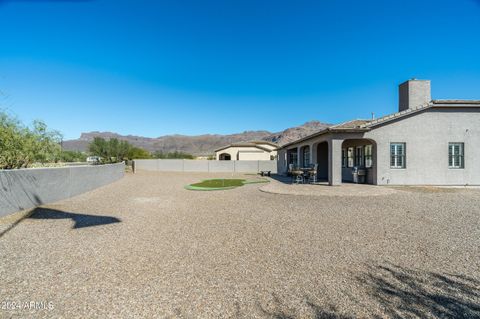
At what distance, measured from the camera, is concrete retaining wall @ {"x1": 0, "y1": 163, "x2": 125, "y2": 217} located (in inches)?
287

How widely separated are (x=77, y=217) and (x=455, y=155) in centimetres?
1834

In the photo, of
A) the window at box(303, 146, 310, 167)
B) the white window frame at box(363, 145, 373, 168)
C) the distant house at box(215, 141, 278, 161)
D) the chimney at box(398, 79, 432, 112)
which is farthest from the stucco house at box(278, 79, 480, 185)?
the distant house at box(215, 141, 278, 161)

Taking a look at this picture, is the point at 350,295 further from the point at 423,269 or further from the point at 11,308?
the point at 11,308

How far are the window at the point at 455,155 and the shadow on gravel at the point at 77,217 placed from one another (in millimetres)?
16898

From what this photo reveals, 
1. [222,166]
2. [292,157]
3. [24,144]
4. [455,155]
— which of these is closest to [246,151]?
[222,166]

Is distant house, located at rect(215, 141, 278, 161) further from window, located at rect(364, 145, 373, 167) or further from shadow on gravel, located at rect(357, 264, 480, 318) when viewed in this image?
shadow on gravel, located at rect(357, 264, 480, 318)

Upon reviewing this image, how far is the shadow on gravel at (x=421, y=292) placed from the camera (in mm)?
2717

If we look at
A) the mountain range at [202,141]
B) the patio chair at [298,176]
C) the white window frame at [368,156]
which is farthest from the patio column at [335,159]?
the mountain range at [202,141]

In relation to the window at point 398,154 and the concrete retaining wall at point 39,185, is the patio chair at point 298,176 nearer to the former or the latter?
the window at point 398,154

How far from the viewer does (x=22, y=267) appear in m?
3.94

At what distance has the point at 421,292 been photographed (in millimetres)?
3094

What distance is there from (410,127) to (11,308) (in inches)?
661

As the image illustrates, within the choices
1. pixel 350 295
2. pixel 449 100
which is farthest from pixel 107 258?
pixel 449 100

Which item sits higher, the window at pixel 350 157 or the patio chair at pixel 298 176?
the window at pixel 350 157
